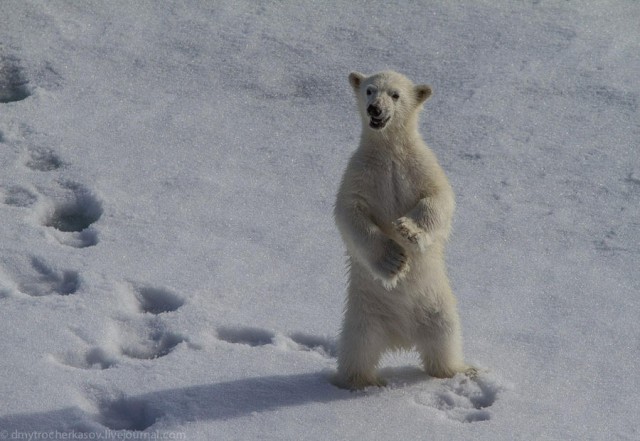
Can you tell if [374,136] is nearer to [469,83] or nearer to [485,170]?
[485,170]

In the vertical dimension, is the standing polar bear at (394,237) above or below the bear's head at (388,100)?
below

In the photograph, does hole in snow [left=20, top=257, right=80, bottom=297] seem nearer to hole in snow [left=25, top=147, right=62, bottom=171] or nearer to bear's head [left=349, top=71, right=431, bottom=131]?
hole in snow [left=25, top=147, right=62, bottom=171]

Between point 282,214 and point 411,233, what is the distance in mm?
1845

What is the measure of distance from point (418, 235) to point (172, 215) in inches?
81.8

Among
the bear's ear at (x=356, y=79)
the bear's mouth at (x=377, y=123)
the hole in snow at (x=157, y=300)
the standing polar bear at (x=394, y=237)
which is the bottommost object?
the hole in snow at (x=157, y=300)

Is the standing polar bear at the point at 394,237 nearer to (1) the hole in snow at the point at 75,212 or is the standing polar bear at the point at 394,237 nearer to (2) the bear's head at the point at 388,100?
(2) the bear's head at the point at 388,100

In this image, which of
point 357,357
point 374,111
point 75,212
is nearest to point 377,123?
point 374,111

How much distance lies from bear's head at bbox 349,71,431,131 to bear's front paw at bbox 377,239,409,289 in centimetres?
53

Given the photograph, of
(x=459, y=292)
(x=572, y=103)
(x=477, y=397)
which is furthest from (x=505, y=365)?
(x=572, y=103)

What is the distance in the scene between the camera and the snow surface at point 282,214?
4.36 metres

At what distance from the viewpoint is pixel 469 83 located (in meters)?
7.07

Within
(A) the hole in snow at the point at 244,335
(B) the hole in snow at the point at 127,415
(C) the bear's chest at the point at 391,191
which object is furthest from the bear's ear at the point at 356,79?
(B) the hole in snow at the point at 127,415

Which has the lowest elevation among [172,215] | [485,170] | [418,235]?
[172,215]

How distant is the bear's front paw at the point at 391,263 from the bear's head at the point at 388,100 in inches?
21.0
